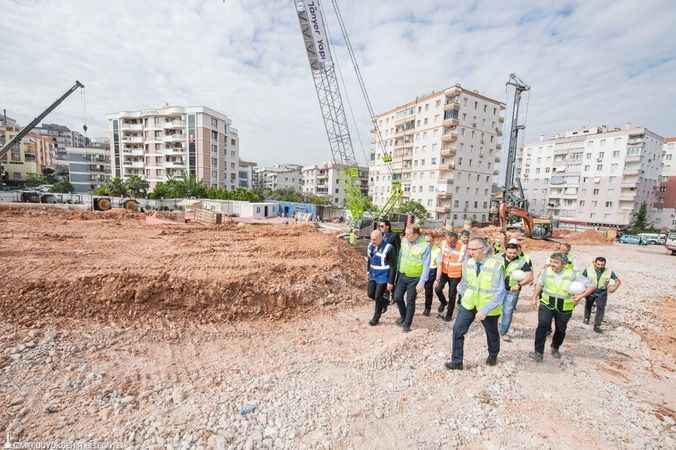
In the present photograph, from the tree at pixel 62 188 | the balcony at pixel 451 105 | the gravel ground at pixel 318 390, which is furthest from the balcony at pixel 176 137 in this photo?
the gravel ground at pixel 318 390

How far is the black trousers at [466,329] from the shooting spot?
145 inches

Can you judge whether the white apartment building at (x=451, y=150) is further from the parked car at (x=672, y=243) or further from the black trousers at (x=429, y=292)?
the black trousers at (x=429, y=292)

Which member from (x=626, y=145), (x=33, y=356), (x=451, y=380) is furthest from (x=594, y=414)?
(x=626, y=145)

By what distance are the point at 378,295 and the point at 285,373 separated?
208cm

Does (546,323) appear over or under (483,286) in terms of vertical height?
under

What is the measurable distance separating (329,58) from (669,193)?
2467 inches

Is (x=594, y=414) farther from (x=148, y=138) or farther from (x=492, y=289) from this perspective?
(x=148, y=138)

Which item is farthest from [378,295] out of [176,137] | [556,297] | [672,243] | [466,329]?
[176,137]

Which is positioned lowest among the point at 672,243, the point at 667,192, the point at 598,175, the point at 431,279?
the point at 672,243

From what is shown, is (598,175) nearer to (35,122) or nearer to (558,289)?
(558,289)

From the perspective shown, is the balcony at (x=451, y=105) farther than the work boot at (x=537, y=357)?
Yes

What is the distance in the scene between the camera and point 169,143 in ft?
163

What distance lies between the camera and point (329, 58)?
92.2ft

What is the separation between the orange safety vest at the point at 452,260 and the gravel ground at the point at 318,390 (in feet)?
3.55
